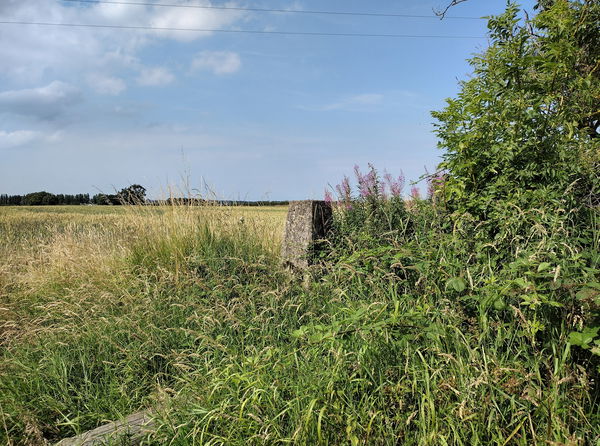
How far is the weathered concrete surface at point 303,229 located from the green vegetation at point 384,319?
0.24 meters

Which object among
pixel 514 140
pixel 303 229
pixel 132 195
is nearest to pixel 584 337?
pixel 514 140

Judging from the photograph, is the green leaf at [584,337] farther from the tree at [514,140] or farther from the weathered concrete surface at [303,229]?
the weathered concrete surface at [303,229]

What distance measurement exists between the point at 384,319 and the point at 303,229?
303 centimetres

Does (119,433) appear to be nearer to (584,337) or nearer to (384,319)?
(384,319)

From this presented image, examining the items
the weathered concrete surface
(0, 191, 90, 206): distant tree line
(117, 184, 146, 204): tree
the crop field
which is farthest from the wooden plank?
(0, 191, 90, 206): distant tree line

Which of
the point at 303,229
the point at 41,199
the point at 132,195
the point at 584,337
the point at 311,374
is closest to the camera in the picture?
the point at 584,337

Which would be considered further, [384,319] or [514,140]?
[514,140]

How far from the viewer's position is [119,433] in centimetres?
299

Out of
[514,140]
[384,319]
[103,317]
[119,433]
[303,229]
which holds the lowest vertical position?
[119,433]

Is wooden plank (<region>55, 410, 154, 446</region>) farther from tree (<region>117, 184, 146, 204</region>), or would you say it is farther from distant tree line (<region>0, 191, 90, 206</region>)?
distant tree line (<region>0, 191, 90, 206</region>)

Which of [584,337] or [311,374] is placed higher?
[584,337]

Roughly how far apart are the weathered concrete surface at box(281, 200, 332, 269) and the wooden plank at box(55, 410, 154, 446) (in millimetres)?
2961

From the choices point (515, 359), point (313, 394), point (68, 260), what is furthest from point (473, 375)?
point (68, 260)

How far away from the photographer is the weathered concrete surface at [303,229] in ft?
19.4
